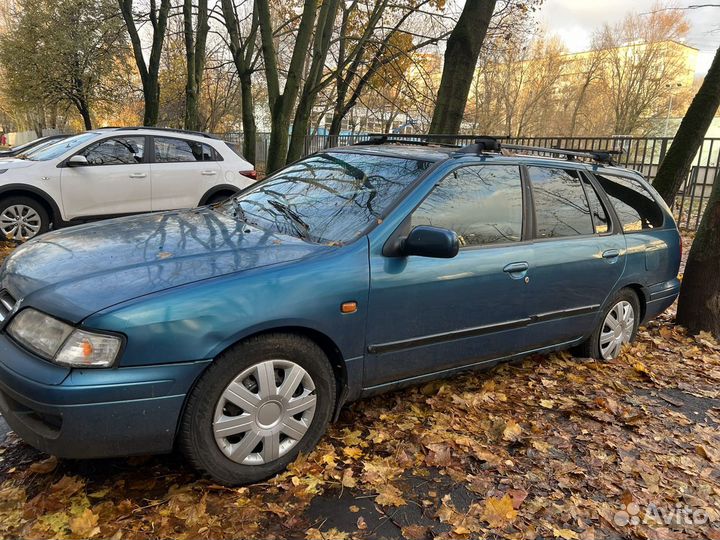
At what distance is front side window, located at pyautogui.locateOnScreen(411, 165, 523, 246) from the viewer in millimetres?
3322

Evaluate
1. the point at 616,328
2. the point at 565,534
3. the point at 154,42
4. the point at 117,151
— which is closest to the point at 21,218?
the point at 117,151

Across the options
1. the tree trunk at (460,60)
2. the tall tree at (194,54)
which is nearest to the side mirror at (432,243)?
the tree trunk at (460,60)

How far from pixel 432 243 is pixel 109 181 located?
6.43m

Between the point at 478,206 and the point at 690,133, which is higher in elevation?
the point at 690,133

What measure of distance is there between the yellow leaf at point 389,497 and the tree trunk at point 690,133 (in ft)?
21.9

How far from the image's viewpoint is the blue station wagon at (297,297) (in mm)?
2297

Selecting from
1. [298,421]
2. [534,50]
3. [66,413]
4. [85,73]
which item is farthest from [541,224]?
[534,50]

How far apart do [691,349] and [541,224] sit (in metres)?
2.40

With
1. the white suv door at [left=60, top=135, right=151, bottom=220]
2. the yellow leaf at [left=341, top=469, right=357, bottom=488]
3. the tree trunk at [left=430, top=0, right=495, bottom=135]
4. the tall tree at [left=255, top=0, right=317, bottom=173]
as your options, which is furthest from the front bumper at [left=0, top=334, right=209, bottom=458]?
the tall tree at [left=255, top=0, right=317, bottom=173]

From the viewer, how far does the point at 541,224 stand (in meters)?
3.82

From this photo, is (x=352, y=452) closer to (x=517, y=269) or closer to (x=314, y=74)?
(x=517, y=269)

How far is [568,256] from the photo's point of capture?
12.8 feet

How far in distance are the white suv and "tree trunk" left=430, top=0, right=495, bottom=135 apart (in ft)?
11.0

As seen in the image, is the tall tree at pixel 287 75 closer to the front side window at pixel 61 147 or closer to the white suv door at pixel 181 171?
the white suv door at pixel 181 171
